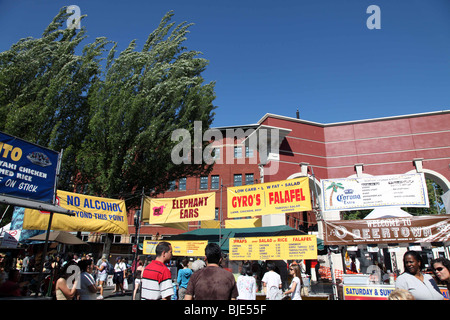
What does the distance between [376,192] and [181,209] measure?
28.6 ft

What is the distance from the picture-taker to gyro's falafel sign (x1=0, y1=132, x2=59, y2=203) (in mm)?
4926

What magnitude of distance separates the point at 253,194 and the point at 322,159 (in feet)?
65.3

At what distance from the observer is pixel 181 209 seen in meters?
13.1

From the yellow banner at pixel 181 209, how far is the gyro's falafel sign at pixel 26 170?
24.3 ft

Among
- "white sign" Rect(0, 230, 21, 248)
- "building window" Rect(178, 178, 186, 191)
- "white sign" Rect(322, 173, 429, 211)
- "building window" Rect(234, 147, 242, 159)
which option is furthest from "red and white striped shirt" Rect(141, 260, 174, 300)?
"building window" Rect(178, 178, 186, 191)

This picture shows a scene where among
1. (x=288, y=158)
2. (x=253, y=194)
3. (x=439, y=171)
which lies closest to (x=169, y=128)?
(x=253, y=194)

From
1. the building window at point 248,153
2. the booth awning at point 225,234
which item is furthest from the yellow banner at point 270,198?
the building window at point 248,153

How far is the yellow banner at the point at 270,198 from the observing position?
433 inches

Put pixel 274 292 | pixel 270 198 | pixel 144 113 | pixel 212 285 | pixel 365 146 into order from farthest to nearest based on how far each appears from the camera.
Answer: pixel 365 146 → pixel 144 113 → pixel 270 198 → pixel 274 292 → pixel 212 285

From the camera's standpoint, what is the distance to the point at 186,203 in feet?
42.8

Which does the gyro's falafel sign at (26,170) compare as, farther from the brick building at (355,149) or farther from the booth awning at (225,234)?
the brick building at (355,149)

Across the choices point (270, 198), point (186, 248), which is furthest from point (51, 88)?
point (270, 198)

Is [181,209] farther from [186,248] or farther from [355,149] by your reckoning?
[355,149]

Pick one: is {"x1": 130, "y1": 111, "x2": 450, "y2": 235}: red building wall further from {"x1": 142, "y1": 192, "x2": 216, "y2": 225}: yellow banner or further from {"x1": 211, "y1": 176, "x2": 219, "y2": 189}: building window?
{"x1": 142, "y1": 192, "x2": 216, "y2": 225}: yellow banner
